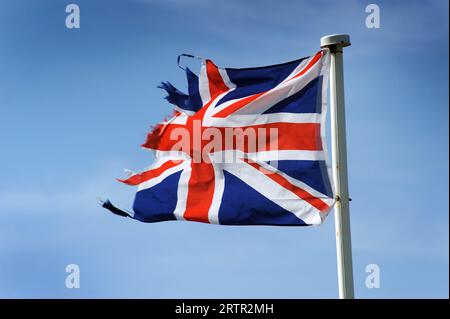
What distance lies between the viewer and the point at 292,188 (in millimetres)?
19391

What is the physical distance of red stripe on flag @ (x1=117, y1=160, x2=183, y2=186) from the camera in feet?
66.9

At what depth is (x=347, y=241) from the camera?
18.5 metres

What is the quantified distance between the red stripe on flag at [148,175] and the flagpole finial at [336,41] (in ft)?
10.6

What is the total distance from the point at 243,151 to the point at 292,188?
45.2 inches

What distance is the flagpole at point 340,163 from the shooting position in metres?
18.5

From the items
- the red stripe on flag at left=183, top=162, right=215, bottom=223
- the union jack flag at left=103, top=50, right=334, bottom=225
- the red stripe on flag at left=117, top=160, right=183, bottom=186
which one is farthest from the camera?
the red stripe on flag at left=117, top=160, right=183, bottom=186

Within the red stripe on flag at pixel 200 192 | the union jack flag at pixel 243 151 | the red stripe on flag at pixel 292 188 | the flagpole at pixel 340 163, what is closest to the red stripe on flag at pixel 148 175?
the union jack flag at pixel 243 151

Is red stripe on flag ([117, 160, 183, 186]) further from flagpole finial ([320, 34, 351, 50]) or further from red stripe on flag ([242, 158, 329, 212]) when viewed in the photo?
flagpole finial ([320, 34, 351, 50])

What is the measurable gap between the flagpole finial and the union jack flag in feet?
0.55

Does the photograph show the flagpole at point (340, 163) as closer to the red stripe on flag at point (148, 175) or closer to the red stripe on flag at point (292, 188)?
the red stripe on flag at point (292, 188)

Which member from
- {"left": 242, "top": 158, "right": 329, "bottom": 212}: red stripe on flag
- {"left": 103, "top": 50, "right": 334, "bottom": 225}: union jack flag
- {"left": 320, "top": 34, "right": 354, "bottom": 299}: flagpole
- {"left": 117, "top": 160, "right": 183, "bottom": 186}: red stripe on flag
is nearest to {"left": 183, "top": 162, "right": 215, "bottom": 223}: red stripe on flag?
{"left": 103, "top": 50, "right": 334, "bottom": 225}: union jack flag

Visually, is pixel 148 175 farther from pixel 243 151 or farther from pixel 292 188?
pixel 292 188
